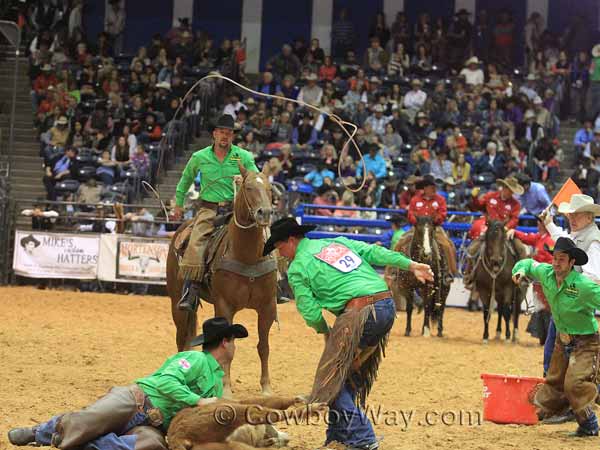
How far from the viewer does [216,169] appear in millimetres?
10266

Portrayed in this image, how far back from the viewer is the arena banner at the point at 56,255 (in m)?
19.8

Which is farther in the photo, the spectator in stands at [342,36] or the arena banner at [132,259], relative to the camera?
the spectator in stands at [342,36]

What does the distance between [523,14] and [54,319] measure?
18.6 meters

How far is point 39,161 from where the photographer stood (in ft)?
84.2

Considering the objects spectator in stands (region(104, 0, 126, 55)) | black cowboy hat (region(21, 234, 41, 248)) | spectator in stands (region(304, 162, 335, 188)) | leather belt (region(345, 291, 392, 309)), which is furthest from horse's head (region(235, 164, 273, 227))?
spectator in stands (region(104, 0, 126, 55))

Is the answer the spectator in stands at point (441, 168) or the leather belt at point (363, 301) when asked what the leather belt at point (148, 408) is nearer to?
the leather belt at point (363, 301)

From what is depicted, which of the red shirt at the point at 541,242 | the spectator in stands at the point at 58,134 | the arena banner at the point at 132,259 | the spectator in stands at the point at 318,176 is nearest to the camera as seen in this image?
the red shirt at the point at 541,242

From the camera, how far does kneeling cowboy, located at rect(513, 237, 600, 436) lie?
7984 mm

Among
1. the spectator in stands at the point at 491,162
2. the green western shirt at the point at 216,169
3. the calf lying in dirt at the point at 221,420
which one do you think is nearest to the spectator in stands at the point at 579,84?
the spectator in stands at the point at 491,162

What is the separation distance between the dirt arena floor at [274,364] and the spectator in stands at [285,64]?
9705mm

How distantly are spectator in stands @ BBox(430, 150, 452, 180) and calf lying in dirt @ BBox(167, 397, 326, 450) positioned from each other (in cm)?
1582

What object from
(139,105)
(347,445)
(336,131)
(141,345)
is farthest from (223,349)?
(139,105)

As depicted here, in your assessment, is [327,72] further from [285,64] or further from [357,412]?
[357,412]

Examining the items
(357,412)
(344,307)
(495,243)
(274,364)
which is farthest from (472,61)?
(357,412)
